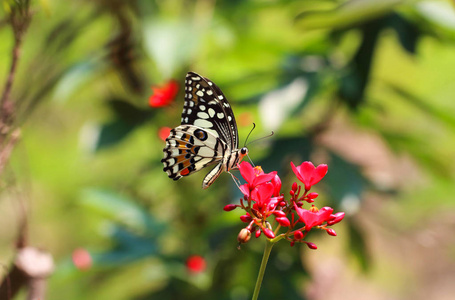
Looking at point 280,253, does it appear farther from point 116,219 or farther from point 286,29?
point 286,29

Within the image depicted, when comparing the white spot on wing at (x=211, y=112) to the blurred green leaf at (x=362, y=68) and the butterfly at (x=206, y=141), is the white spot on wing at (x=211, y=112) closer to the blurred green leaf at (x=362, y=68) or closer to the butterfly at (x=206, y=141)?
the butterfly at (x=206, y=141)

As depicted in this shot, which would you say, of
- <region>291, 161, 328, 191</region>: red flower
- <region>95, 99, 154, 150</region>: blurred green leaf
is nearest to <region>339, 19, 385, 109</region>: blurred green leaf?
<region>95, 99, 154, 150</region>: blurred green leaf

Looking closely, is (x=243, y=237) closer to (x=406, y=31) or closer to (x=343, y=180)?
(x=343, y=180)

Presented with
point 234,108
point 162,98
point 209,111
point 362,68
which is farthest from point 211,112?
point 362,68

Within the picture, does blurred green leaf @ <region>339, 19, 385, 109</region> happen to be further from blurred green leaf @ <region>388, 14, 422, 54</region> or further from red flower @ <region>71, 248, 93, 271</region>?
red flower @ <region>71, 248, 93, 271</region>

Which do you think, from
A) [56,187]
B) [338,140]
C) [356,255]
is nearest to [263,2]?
[356,255]

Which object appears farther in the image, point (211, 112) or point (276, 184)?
point (211, 112)

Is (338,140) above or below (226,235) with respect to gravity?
below

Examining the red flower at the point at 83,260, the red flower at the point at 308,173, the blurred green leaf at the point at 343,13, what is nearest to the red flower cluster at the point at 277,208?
the red flower at the point at 308,173
